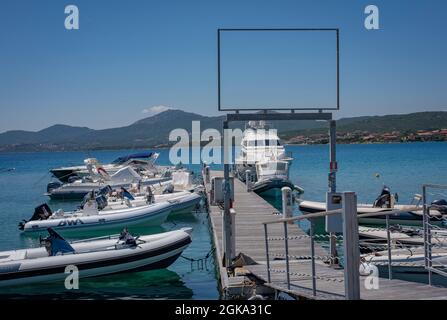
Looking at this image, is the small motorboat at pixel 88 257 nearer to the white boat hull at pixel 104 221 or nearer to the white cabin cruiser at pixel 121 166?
the white boat hull at pixel 104 221

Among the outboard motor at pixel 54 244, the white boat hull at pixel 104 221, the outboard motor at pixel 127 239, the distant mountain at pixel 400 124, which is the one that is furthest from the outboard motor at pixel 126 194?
the distant mountain at pixel 400 124

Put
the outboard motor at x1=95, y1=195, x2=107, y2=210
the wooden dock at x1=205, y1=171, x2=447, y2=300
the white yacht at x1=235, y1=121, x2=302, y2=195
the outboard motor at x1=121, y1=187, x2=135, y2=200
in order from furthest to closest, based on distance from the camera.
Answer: the white yacht at x1=235, y1=121, x2=302, y2=195
the outboard motor at x1=121, y1=187, x2=135, y2=200
the outboard motor at x1=95, y1=195, x2=107, y2=210
the wooden dock at x1=205, y1=171, x2=447, y2=300

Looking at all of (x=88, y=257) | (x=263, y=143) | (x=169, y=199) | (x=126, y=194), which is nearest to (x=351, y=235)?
(x=88, y=257)

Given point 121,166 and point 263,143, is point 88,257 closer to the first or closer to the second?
point 263,143

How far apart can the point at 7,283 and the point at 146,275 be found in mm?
3614

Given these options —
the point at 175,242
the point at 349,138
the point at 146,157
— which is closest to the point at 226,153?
the point at 175,242

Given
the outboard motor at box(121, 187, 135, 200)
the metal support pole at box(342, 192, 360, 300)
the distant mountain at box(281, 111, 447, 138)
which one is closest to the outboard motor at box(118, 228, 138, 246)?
the metal support pole at box(342, 192, 360, 300)

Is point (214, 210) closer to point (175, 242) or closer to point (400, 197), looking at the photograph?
point (175, 242)

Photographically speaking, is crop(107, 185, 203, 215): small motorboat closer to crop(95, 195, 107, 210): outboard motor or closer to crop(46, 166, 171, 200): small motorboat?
crop(95, 195, 107, 210): outboard motor

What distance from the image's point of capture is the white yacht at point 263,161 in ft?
106

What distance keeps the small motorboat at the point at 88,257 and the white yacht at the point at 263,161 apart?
17.5 meters

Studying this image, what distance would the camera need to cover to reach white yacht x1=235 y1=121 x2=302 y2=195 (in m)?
32.3

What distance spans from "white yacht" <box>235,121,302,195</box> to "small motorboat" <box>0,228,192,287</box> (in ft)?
57.3

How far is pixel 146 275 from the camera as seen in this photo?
1514 centimetres
